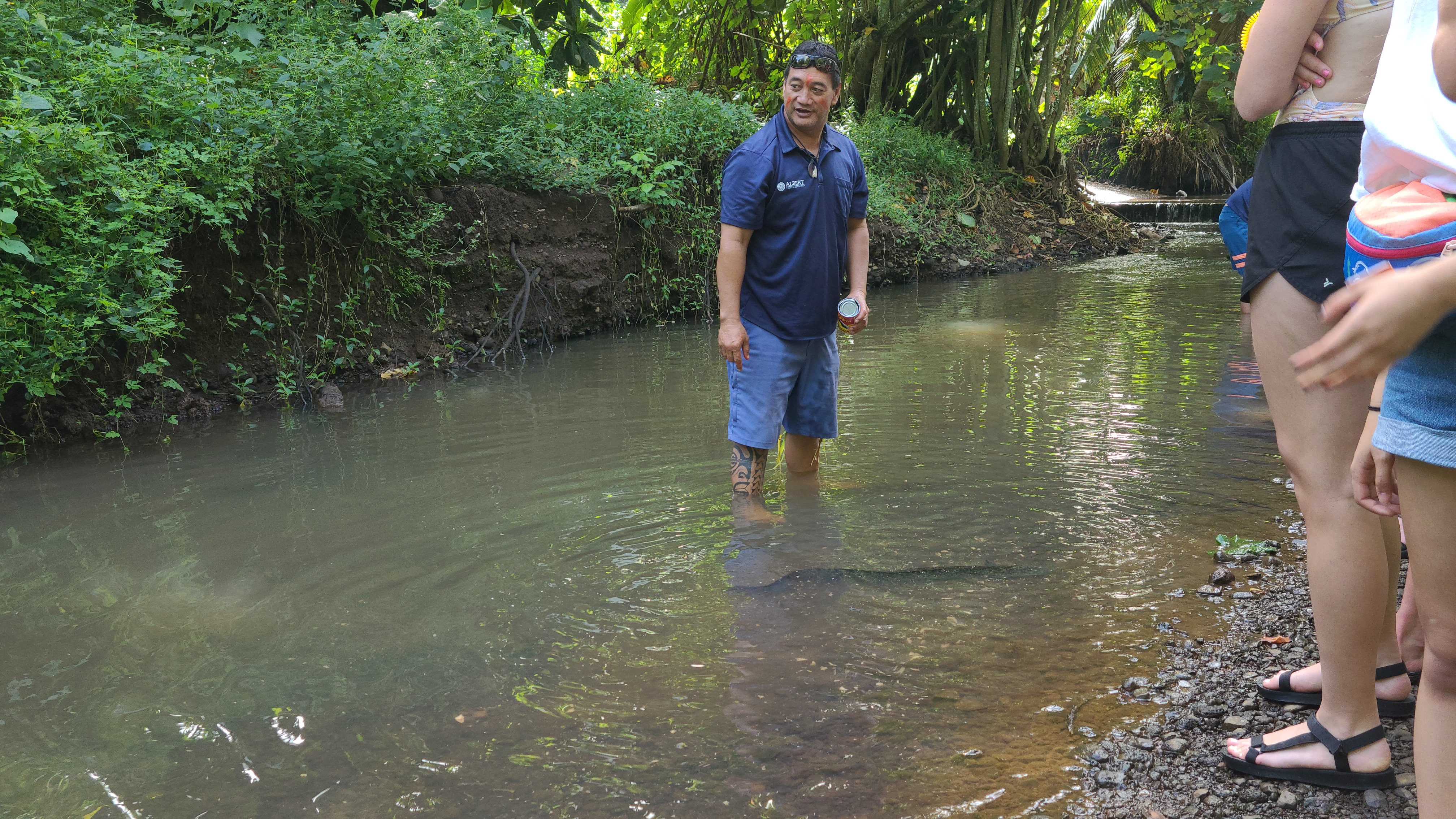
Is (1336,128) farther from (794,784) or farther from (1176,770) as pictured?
(794,784)

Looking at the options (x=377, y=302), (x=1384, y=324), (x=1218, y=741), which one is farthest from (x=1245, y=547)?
(x=377, y=302)

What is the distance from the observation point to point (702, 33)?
58.6 ft

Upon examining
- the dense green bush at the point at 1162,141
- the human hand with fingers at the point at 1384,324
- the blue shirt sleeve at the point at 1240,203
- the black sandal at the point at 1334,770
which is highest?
the dense green bush at the point at 1162,141

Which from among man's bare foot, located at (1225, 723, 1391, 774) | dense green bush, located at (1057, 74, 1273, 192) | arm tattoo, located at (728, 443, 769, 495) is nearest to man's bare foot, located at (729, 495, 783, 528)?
arm tattoo, located at (728, 443, 769, 495)

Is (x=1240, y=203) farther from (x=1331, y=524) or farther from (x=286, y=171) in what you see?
(x=286, y=171)

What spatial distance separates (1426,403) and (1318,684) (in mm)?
1419

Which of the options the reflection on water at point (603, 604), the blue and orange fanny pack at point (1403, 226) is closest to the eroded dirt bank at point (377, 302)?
the reflection on water at point (603, 604)

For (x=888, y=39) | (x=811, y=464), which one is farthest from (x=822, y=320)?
(x=888, y=39)

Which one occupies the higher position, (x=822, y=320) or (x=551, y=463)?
(x=822, y=320)

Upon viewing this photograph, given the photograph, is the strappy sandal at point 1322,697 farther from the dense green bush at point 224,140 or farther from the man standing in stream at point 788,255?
the dense green bush at point 224,140

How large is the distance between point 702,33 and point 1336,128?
16.8m

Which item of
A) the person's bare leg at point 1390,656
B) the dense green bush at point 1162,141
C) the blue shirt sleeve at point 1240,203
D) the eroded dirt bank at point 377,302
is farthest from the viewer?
the dense green bush at point 1162,141

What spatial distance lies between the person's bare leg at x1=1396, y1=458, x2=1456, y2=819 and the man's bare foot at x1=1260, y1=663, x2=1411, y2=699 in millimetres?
825

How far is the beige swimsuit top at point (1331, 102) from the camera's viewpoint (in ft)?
7.25
